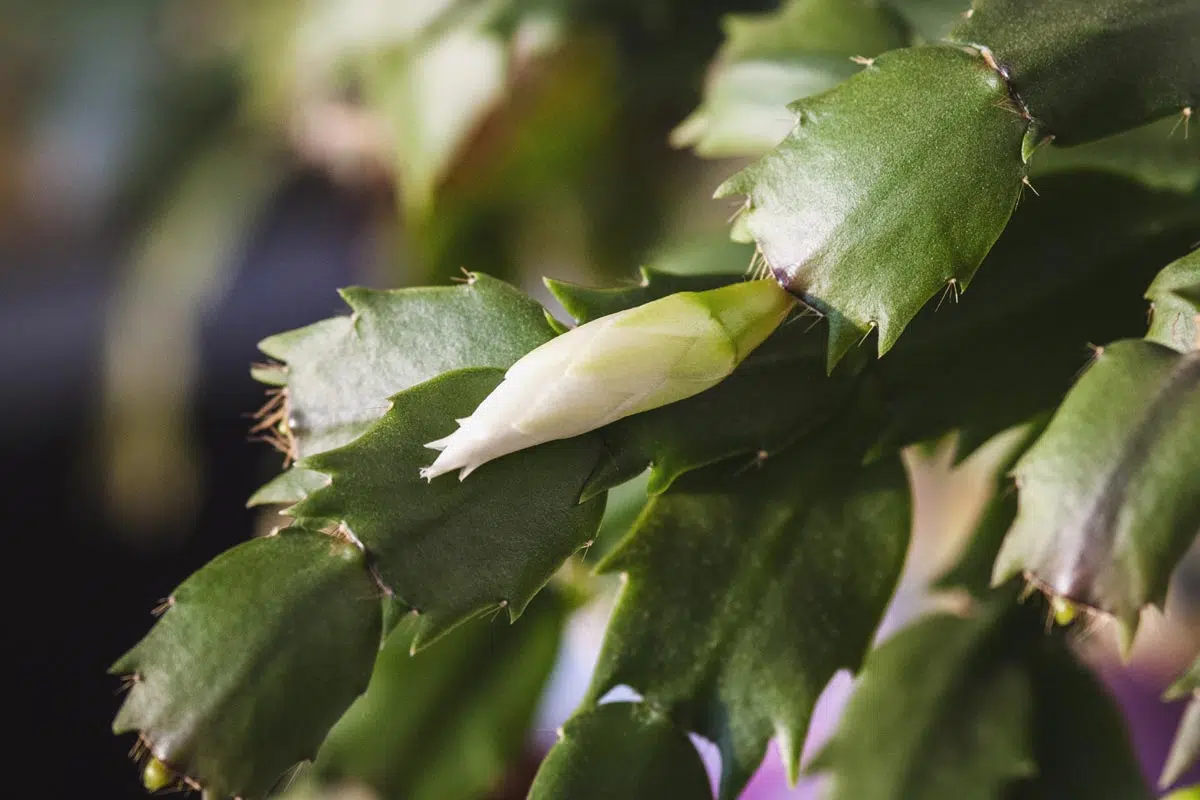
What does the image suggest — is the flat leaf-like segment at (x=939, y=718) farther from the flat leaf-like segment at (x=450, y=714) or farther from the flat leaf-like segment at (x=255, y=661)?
the flat leaf-like segment at (x=255, y=661)

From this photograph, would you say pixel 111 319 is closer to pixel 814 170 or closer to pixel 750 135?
pixel 750 135

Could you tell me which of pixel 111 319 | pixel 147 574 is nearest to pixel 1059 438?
pixel 111 319

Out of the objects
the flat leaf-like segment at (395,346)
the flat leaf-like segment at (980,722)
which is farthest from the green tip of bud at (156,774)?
the flat leaf-like segment at (980,722)

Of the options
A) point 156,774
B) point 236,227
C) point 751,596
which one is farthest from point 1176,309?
point 236,227

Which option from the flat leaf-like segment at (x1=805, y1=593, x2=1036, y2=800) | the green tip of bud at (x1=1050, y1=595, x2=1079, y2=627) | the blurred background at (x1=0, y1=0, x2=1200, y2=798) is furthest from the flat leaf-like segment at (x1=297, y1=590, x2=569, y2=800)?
the green tip of bud at (x1=1050, y1=595, x2=1079, y2=627)

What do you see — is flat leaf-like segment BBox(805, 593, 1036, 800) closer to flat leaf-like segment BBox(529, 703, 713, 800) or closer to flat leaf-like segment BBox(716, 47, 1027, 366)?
Result: flat leaf-like segment BBox(529, 703, 713, 800)

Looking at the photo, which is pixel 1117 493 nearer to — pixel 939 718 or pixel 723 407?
pixel 723 407
